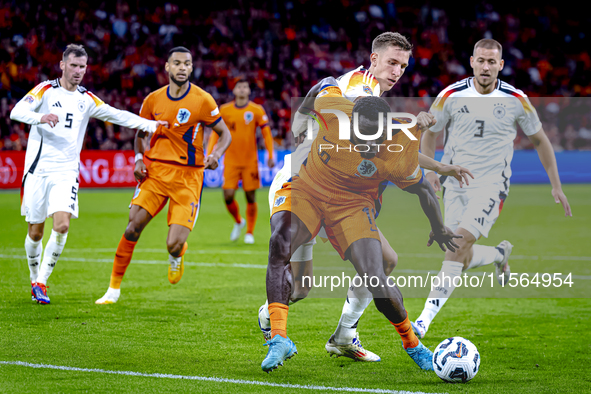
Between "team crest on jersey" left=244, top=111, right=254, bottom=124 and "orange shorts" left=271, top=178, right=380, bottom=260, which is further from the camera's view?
"team crest on jersey" left=244, top=111, right=254, bottom=124

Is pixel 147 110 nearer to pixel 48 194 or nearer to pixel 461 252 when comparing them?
pixel 48 194

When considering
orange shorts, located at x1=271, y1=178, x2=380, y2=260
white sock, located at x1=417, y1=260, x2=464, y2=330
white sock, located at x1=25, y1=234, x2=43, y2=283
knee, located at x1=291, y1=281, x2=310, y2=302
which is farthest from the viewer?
white sock, located at x1=25, y1=234, x2=43, y2=283

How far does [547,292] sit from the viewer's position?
7867mm

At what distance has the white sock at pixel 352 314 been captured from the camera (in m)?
4.80

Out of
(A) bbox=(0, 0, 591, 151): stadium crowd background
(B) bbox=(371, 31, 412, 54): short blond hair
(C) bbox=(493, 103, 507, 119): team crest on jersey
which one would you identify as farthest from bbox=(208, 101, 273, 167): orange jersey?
(A) bbox=(0, 0, 591, 151): stadium crowd background

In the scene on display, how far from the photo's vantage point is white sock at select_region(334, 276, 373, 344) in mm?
4797

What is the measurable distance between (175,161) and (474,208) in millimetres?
2843

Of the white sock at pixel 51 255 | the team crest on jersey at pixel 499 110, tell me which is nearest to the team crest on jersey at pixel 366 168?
the team crest on jersey at pixel 499 110

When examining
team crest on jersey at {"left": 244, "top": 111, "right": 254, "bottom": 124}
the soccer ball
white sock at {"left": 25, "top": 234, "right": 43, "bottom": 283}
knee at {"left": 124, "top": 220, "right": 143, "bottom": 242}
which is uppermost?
team crest on jersey at {"left": 244, "top": 111, "right": 254, "bottom": 124}

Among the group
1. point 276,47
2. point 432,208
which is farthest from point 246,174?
point 276,47

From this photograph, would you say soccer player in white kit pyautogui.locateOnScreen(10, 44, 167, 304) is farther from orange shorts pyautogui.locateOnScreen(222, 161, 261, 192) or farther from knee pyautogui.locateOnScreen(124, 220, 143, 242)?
orange shorts pyautogui.locateOnScreen(222, 161, 261, 192)

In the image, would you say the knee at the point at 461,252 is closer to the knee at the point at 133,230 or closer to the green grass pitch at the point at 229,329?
the green grass pitch at the point at 229,329

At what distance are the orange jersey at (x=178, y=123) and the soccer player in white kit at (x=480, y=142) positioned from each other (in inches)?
88.1

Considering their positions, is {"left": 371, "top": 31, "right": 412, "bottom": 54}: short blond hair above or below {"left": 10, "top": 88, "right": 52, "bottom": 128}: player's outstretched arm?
above
